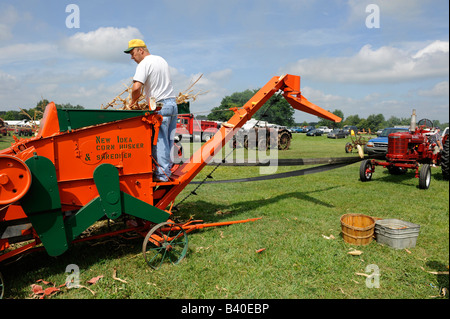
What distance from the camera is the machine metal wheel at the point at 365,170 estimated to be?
952 centimetres

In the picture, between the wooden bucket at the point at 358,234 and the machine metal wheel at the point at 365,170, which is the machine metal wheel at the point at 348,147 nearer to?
the machine metal wheel at the point at 365,170

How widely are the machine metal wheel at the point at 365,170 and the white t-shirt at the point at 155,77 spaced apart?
295 inches

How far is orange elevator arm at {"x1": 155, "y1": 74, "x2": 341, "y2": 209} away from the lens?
15.1ft

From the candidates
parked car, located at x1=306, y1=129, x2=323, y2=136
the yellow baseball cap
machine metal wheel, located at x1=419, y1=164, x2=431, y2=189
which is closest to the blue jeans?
the yellow baseball cap

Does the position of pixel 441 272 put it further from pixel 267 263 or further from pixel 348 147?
pixel 348 147

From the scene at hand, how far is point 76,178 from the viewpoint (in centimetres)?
358

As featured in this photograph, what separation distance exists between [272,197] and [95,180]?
5.06m

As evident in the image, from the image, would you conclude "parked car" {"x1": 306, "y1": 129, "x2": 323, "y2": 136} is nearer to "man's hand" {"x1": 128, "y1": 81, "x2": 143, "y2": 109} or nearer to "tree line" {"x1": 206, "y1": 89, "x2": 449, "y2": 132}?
"tree line" {"x1": 206, "y1": 89, "x2": 449, "y2": 132}

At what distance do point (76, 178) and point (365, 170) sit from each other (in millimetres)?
8876

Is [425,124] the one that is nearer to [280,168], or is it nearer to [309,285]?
[280,168]

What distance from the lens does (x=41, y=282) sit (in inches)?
140

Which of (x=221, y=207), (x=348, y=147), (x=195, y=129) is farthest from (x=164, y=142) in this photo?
(x=195, y=129)

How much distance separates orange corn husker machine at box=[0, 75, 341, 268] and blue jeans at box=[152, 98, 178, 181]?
5.8 inches
